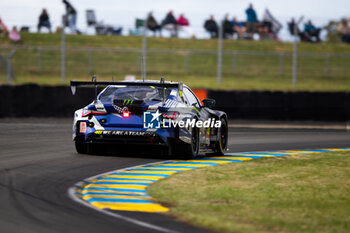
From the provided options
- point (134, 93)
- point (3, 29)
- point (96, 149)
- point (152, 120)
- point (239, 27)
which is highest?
point (239, 27)

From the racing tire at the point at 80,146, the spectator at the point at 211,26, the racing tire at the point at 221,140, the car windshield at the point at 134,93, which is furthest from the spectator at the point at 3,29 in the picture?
the car windshield at the point at 134,93

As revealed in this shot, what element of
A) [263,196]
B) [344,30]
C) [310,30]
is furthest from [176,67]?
[263,196]

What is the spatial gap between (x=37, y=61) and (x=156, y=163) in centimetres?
2539

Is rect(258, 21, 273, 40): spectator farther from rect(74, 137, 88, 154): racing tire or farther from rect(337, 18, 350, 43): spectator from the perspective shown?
rect(74, 137, 88, 154): racing tire

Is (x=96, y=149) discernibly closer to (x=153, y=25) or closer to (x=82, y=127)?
(x=82, y=127)

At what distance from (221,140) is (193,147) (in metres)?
1.39

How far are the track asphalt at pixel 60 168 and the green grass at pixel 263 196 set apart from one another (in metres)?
0.55

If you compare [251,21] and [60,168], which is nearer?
[60,168]

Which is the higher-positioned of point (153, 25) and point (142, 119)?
point (153, 25)

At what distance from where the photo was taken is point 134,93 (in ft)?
43.2

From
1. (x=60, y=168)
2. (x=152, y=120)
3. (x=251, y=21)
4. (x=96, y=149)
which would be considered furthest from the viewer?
(x=251, y=21)

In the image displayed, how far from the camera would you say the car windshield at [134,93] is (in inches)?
513

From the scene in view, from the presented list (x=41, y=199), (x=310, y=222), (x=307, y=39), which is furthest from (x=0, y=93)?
(x=307, y=39)

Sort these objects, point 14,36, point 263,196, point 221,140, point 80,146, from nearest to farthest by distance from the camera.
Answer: point 263,196, point 80,146, point 221,140, point 14,36
